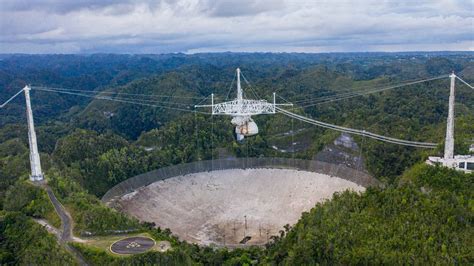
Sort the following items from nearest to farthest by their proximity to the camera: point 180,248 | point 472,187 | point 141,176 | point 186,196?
1. point 180,248
2. point 472,187
3. point 186,196
4. point 141,176

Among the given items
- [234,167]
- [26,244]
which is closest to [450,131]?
[234,167]

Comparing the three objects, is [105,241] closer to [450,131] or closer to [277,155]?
[450,131]

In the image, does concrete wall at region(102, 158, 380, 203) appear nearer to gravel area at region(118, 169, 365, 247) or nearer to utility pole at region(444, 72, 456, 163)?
gravel area at region(118, 169, 365, 247)

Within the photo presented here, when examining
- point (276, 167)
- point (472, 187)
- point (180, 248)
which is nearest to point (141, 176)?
point (276, 167)

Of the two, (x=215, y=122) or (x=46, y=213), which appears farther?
(x=215, y=122)

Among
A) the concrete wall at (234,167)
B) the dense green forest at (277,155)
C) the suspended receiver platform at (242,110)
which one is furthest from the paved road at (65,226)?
the suspended receiver platform at (242,110)

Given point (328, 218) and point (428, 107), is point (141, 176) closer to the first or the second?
point (328, 218)

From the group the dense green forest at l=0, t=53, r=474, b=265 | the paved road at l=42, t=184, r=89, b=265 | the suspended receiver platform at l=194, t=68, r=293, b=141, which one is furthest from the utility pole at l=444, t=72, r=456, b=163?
the paved road at l=42, t=184, r=89, b=265
